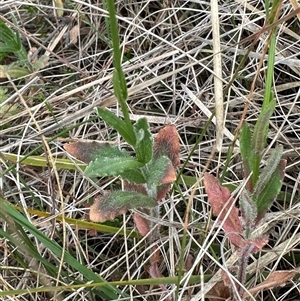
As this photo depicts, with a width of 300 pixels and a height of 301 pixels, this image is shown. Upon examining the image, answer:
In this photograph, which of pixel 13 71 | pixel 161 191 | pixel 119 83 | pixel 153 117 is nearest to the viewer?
pixel 119 83

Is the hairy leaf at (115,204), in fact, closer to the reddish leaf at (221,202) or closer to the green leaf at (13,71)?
the reddish leaf at (221,202)

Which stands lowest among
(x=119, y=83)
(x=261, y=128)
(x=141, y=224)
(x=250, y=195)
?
(x=141, y=224)

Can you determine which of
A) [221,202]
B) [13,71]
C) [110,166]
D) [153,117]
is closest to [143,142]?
[110,166]

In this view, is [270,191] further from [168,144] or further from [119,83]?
[119,83]

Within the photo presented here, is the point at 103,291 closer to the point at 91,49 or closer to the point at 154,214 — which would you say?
the point at 154,214

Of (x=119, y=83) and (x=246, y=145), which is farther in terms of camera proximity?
(x=246, y=145)

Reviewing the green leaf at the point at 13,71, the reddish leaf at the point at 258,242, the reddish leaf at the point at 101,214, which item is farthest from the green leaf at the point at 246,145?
the green leaf at the point at 13,71

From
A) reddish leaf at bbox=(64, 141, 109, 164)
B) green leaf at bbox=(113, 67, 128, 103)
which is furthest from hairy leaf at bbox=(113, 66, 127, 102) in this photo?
reddish leaf at bbox=(64, 141, 109, 164)
